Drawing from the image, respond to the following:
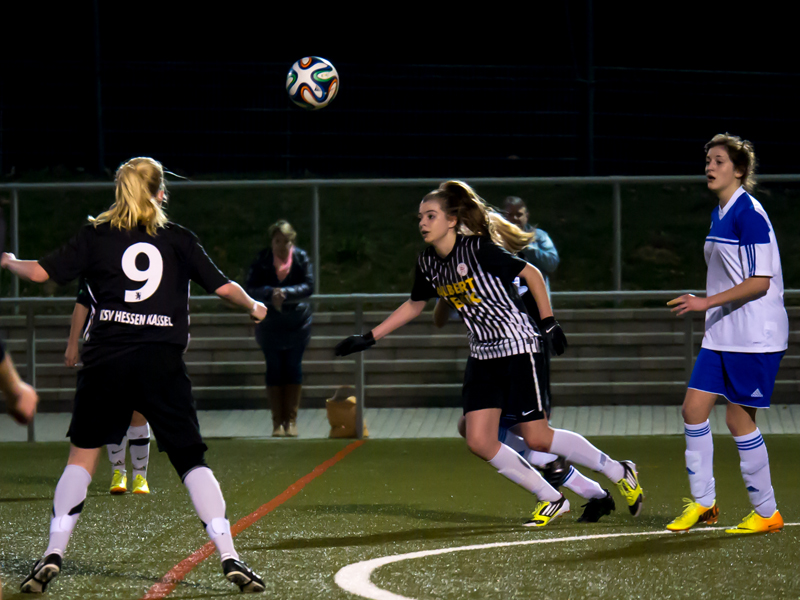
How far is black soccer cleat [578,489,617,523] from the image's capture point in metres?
5.93

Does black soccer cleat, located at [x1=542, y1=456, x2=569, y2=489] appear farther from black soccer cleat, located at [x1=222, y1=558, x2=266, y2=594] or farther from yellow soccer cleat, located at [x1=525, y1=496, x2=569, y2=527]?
black soccer cleat, located at [x1=222, y1=558, x2=266, y2=594]

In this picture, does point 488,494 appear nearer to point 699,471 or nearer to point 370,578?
point 699,471

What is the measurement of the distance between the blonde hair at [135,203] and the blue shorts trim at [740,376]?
257 centimetres

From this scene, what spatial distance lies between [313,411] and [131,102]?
5.85 metres

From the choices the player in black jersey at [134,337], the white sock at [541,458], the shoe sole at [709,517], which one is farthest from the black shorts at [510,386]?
the player in black jersey at [134,337]

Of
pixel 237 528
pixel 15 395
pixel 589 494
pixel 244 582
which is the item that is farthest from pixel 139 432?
pixel 15 395

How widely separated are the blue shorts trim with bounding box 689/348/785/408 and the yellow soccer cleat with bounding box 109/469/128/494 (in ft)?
11.6

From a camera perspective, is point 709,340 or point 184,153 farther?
point 184,153

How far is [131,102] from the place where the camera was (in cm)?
1502

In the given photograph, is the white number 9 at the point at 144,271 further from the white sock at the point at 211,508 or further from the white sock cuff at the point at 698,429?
the white sock cuff at the point at 698,429

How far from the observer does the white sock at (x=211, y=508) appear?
14.8ft

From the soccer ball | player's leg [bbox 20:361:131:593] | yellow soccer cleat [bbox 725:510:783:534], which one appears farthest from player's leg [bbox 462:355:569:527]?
the soccer ball

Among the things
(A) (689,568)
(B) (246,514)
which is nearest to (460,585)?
(A) (689,568)

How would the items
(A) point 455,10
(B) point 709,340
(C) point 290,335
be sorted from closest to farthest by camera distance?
1. (B) point 709,340
2. (C) point 290,335
3. (A) point 455,10
